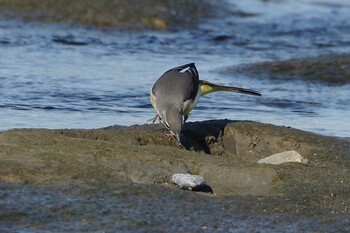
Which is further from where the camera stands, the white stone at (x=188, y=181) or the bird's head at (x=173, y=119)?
the bird's head at (x=173, y=119)

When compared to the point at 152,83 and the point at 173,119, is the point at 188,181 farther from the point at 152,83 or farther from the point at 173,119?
the point at 152,83

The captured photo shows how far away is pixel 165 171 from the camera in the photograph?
18.0 ft

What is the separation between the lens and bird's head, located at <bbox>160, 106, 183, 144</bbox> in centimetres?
629

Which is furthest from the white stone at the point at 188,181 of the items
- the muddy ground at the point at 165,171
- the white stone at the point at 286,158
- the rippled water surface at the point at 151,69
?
the rippled water surface at the point at 151,69

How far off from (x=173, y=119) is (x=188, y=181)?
1173 millimetres

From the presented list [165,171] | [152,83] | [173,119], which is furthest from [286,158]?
[152,83]

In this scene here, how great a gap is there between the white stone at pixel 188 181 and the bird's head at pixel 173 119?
919mm

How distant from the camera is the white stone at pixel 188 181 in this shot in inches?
206

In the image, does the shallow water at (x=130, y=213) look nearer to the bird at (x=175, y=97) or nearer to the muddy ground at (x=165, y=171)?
the muddy ground at (x=165, y=171)

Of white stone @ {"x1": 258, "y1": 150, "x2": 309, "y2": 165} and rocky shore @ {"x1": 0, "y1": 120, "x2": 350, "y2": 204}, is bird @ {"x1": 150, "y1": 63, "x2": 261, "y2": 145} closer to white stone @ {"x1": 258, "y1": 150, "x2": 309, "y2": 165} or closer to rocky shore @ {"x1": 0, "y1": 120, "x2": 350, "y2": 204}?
rocky shore @ {"x1": 0, "y1": 120, "x2": 350, "y2": 204}

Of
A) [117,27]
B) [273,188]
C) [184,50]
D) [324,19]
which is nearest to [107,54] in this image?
[184,50]

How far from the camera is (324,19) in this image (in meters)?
16.6

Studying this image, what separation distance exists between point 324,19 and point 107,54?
5.75 metres

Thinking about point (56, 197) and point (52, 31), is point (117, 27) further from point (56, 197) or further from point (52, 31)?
point (56, 197)
